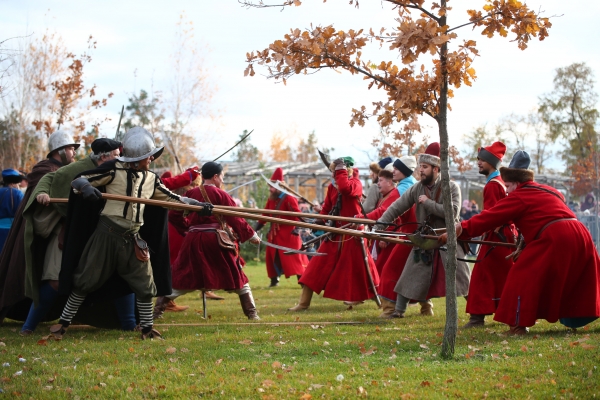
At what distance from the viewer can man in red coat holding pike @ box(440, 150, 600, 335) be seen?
699cm

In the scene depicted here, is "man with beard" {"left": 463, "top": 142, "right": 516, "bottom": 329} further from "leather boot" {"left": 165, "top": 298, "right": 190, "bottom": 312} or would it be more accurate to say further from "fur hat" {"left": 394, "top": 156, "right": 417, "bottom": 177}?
"leather boot" {"left": 165, "top": 298, "right": 190, "bottom": 312}

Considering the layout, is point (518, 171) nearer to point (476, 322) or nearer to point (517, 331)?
point (517, 331)

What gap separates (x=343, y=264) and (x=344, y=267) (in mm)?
44

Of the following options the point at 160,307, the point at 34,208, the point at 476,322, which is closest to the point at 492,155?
the point at 476,322

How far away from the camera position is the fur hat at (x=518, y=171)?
736cm

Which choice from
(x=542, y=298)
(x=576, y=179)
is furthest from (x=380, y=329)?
(x=576, y=179)

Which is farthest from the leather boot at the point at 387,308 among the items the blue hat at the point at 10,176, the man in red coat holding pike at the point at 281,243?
the blue hat at the point at 10,176

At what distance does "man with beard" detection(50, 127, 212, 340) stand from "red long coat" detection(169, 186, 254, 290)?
1.51 m

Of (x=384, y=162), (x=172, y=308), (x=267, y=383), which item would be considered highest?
(x=384, y=162)

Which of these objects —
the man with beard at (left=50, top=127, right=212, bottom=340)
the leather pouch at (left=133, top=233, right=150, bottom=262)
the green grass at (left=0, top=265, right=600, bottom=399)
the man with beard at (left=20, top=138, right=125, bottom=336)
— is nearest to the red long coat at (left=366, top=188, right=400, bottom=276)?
the green grass at (left=0, top=265, right=600, bottom=399)

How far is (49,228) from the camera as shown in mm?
7996

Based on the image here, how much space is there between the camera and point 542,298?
23.2ft

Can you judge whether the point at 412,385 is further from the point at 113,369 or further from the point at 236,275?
the point at 236,275

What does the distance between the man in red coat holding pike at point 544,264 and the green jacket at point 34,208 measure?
4146 mm
